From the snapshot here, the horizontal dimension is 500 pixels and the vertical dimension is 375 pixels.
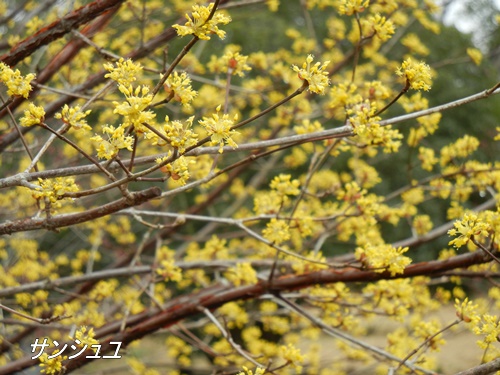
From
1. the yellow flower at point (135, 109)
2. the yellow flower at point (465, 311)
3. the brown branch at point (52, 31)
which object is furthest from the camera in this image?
the brown branch at point (52, 31)

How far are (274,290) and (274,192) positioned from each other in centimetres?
43

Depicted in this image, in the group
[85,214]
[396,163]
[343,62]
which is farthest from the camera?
[396,163]

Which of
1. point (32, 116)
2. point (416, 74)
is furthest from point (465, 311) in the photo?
point (32, 116)

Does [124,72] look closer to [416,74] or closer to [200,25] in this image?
[200,25]

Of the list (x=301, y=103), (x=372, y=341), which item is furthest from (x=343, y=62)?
(x=372, y=341)

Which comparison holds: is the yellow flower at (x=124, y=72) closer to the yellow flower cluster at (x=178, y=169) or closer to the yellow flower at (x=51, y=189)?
the yellow flower cluster at (x=178, y=169)

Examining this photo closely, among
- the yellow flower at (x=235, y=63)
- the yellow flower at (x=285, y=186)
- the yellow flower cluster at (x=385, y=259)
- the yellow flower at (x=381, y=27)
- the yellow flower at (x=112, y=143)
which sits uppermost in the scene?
the yellow flower at (x=381, y=27)

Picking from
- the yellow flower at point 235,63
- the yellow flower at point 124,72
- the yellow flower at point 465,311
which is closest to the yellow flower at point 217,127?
the yellow flower at point 124,72

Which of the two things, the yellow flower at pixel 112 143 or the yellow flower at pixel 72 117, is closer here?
the yellow flower at pixel 112 143

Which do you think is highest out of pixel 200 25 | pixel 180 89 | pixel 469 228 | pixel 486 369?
pixel 200 25

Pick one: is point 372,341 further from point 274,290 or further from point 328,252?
point 274,290

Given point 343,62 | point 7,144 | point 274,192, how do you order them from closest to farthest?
1. point 274,192
2. point 7,144
3. point 343,62

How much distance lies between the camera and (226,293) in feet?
8.01

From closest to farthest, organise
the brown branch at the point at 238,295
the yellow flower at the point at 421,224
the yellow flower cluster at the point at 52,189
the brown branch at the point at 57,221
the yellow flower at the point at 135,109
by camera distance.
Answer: the yellow flower at the point at 135,109, the yellow flower cluster at the point at 52,189, the brown branch at the point at 57,221, the brown branch at the point at 238,295, the yellow flower at the point at 421,224
